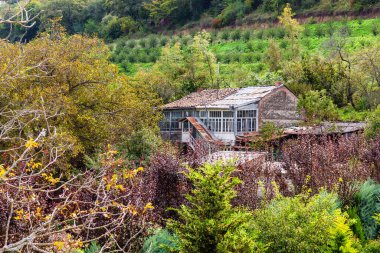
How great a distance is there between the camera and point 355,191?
13.0m

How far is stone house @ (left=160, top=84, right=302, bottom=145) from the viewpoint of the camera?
120ft

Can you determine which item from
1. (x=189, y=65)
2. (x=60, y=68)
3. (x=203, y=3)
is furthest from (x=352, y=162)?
(x=203, y=3)

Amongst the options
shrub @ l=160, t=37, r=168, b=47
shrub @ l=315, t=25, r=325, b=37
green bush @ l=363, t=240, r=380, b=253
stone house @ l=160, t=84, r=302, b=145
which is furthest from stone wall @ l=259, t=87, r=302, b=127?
shrub @ l=160, t=37, r=168, b=47

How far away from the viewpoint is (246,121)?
36656 mm

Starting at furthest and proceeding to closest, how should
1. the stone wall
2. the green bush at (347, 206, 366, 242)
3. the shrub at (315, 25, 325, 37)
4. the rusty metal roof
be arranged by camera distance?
→ the shrub at (315, 25, 325, 37)
the stone wall
the rusty metal roof
the green bush at (347, 206, 366, 242)

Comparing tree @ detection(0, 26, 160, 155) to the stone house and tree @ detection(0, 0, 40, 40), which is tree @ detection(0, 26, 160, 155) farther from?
tree @ detection(0, 0, 40, 40)

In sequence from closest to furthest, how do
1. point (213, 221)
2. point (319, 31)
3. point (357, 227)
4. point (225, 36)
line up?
point (213, 221) → point (357, 227) → point (319, 31) → point (225, 36)

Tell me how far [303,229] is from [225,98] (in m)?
30.2

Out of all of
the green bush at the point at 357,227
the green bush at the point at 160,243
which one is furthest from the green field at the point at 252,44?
the green bush at the point at 160,243

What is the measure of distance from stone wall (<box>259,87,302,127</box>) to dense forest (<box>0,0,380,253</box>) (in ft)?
5.94

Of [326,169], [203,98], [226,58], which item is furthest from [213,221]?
[226,58]

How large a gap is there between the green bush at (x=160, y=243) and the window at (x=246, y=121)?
27.2m

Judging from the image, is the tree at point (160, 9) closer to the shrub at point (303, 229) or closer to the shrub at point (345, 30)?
the shrub at point (345, 30)

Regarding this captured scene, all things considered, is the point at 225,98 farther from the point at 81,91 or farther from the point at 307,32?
the point at 307,32
